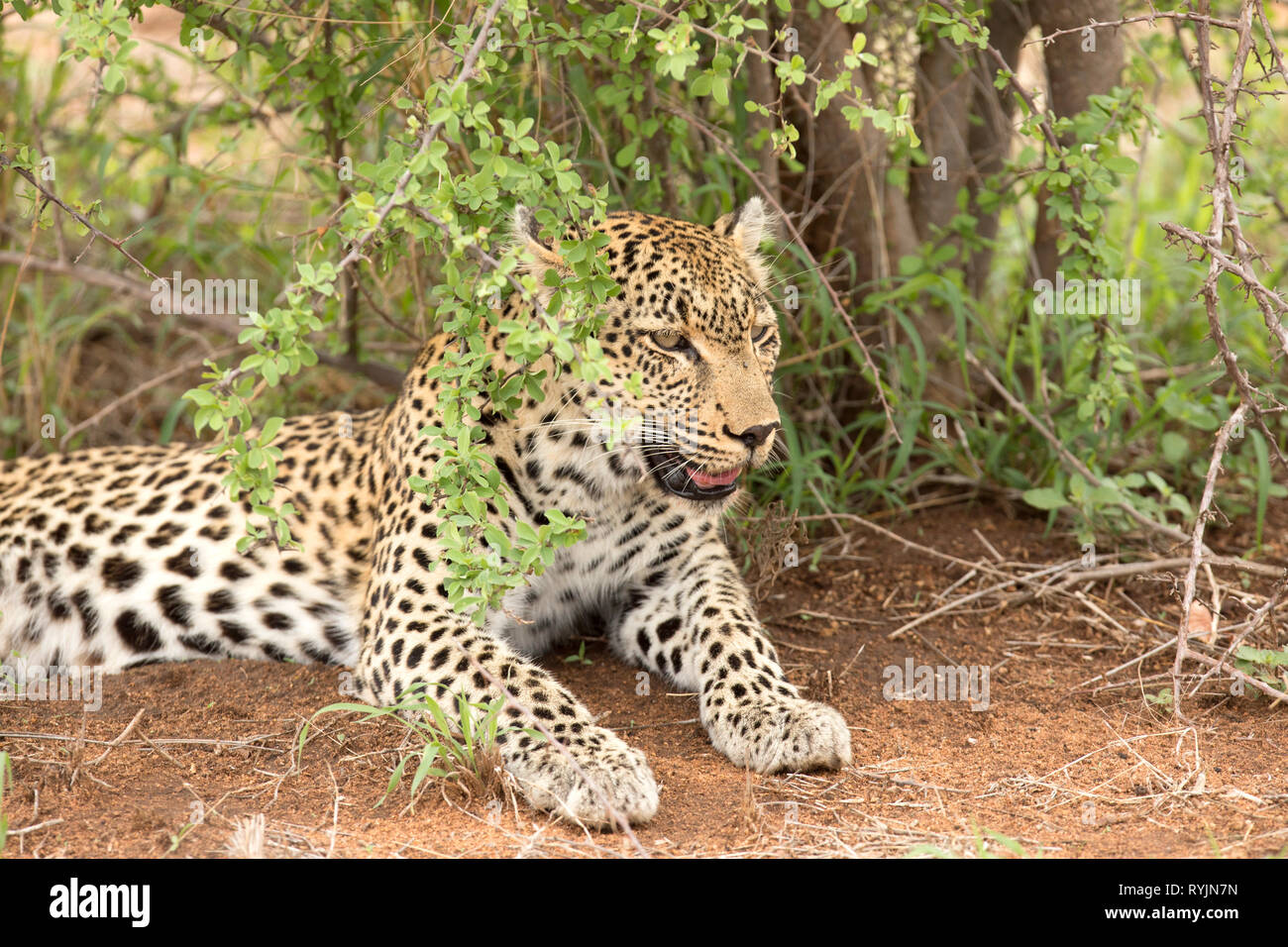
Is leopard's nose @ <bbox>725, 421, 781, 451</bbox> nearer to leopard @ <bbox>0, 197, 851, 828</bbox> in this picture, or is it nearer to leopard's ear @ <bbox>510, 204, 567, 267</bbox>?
leopard @ <bbox>0, 197, 851, 828</bbox>

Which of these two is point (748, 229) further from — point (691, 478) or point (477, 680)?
point (477, 680)

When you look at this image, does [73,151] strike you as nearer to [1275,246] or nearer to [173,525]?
[173,525]

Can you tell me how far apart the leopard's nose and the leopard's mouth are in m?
0.12

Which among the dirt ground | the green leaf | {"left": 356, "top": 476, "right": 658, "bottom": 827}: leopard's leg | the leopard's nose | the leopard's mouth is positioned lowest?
the dirt ground

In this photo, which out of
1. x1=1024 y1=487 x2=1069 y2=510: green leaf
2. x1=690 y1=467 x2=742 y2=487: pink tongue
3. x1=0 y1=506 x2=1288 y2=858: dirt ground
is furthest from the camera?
x1=1024 y1=487 x2=1069 y2=510: green leaf

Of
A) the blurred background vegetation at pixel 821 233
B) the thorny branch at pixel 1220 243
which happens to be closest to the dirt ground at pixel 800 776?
the thorny branch at pixel 1220 243

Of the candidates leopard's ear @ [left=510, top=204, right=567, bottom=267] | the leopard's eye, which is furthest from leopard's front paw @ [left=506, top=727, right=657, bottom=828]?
leopard's ear @ [left=510, top=204, right=567, bottom=267]

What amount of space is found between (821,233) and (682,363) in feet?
8.13

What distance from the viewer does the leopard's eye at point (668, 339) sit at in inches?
196

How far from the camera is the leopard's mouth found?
4.95 meters

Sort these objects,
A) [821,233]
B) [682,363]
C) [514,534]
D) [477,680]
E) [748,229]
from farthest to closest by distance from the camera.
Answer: [821,233] < [748,229] < [514,534] < [682,363] < [477,680]

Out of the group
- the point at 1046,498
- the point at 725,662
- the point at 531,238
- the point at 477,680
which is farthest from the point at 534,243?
the point at 1046,498

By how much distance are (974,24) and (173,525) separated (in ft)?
13.1

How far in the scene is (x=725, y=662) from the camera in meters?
5.13
